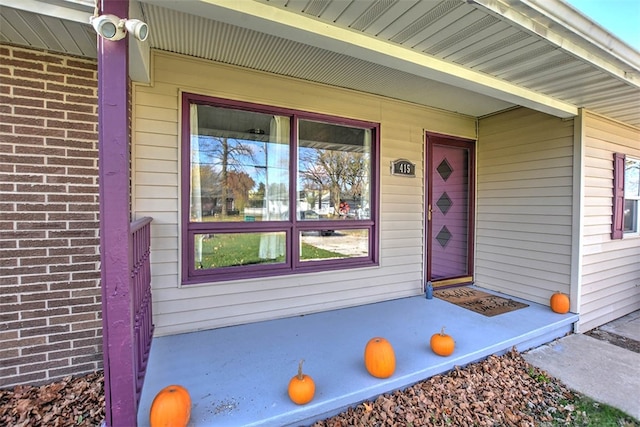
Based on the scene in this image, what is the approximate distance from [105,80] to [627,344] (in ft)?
16.5

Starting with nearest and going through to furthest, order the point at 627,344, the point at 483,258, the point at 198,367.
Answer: the point at 198,367 → the point at 627,344 → the point at 483,258

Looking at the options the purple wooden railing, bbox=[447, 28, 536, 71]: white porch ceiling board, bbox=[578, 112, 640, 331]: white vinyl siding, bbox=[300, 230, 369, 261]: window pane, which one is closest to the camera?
the purple wooden railing

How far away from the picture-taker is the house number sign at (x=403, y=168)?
153 inches

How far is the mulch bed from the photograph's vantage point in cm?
192

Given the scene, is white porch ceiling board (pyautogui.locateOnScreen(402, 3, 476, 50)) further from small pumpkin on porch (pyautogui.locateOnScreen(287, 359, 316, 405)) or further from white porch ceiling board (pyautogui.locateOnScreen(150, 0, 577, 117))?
small pumpkin on porch (pyautogui.locateOnScreen(287, 359, 316, 405))

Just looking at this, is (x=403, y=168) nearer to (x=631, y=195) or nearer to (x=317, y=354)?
(x=317, y=354)

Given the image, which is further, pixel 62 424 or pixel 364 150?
pixel 364 150

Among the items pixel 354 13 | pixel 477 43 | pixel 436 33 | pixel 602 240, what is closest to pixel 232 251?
pixel 354 13

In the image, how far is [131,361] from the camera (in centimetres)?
155

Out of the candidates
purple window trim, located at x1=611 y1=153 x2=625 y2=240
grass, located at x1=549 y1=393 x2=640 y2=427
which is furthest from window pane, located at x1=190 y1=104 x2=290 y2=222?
purple window trim, located at x1=611 y1=153 x2=625 y2=240

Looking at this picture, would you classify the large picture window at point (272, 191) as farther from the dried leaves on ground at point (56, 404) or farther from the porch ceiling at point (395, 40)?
the dried leaves on ground at point (56, 404)

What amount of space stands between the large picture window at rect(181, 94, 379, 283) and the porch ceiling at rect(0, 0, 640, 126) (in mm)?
561

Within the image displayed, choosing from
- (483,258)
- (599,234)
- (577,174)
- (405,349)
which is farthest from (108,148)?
(599,234)

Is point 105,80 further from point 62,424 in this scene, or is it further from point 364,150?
point 364,150
